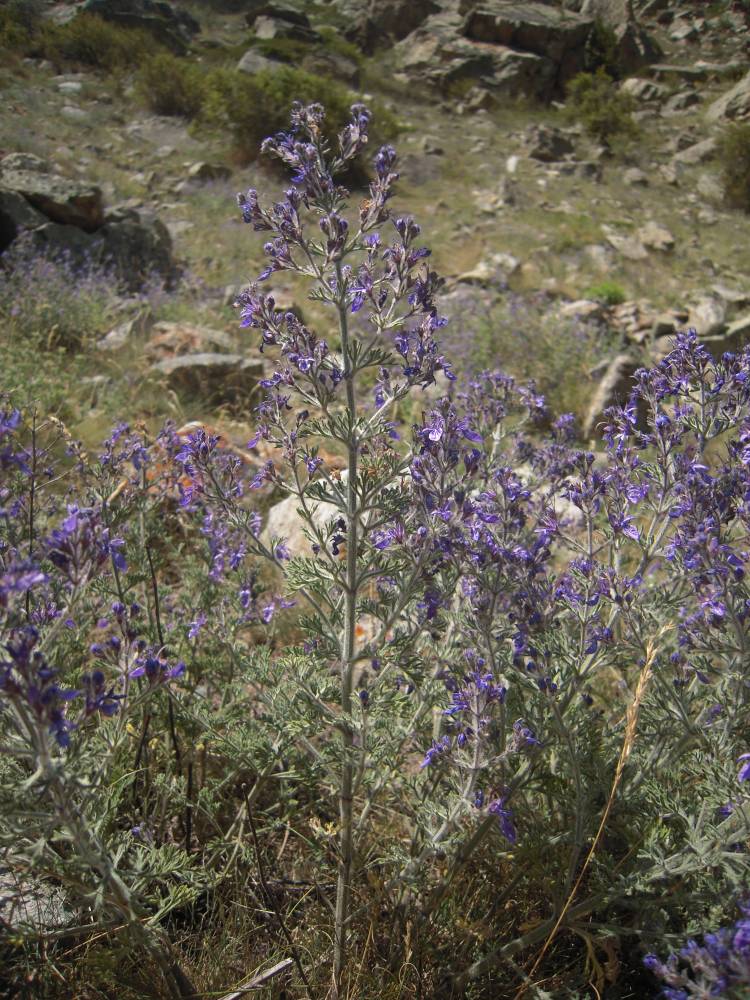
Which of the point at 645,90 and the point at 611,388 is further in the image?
the point at 645,90

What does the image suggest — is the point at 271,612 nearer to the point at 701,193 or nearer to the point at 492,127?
the point at 701,193

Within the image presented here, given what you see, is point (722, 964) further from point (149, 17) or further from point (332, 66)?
point (149, 17)

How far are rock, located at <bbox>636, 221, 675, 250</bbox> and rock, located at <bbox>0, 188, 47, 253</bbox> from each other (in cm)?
1148

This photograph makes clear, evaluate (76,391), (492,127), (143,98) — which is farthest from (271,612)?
(492,127)

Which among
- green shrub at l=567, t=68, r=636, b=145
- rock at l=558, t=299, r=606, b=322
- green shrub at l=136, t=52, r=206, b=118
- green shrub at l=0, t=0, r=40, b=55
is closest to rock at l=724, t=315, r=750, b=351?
rock at l=558, t=299, r=606, b=322

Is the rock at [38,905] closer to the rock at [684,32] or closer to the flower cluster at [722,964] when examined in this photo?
the flower cluster at [722,964]

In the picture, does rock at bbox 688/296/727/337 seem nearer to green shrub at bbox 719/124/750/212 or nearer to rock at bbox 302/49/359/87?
green shrub at bbox 719/124/750/212

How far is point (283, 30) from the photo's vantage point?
26.6 meters

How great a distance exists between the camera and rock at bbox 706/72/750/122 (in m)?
21.9

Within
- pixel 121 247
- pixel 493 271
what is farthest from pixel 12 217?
pixel 493 271

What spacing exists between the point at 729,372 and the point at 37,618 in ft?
7.34

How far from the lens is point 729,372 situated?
2066mm

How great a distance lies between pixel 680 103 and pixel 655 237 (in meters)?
16.5

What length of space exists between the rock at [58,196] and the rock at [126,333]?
299cm
